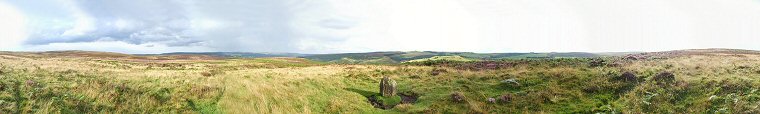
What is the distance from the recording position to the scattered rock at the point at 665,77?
88.3ft

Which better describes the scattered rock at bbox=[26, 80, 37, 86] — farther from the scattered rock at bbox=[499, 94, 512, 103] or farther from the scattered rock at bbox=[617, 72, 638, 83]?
the scattered rock at bbox=[617, 72, 638, 83]

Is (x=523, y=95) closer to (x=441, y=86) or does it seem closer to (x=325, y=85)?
(x=441, y=86)

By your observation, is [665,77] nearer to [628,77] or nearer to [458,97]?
[628,77]

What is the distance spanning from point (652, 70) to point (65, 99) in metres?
35.0

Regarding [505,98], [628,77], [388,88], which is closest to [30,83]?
[388,88]

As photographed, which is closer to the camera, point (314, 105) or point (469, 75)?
point (314, 105)

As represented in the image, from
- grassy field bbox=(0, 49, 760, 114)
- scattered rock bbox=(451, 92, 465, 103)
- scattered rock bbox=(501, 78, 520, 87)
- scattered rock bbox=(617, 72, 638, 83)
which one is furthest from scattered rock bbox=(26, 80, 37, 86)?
scattered rock bbox=(617, 72, 638, 83)

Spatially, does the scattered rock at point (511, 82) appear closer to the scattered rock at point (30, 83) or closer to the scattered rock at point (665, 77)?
the scattered rock at point (665, 77)

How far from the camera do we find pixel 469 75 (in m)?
37.5

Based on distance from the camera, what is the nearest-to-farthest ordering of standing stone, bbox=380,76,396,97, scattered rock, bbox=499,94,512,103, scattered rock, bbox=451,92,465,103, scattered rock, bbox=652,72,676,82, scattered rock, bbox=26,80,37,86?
scattered rock, bbox=26,80,37,86 → scattered rock, bbox=499,94,512,103 → scattered rock, bbox=451,92,465,103 → scattered rock, bbox=652,72,676,82 → standing stone, bbox=380,76,396,97

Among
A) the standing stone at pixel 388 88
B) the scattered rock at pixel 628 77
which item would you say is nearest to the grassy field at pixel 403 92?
the scattered rock at pixel 628 77

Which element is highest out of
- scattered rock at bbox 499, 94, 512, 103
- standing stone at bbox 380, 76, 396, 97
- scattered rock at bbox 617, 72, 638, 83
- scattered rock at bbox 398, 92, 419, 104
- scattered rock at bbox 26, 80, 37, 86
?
scattered rock at bbox 26, 80, 37, 86

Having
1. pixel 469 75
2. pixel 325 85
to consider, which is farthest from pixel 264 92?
pixel 469 75

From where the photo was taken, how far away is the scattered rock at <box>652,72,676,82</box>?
26.9 metres
